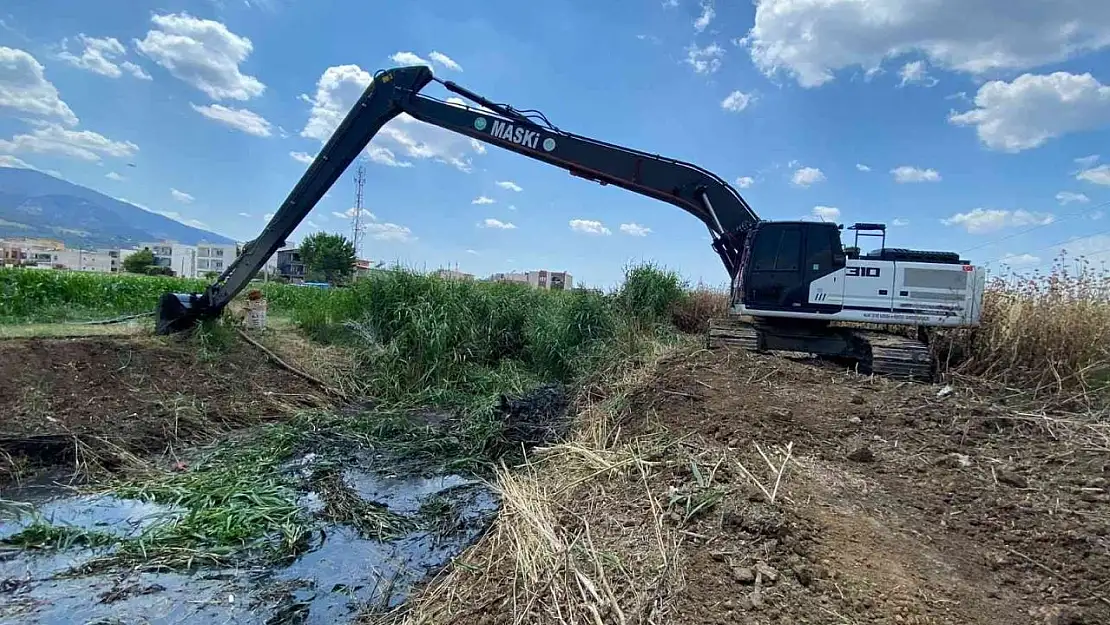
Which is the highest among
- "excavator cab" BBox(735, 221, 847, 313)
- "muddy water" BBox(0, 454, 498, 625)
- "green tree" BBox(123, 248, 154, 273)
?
"green tree" BBox(123, 248, 154, 273)

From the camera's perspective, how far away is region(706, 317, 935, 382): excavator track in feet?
19.5

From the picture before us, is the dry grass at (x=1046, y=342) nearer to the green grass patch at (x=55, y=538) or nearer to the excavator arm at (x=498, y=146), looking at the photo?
the excavator arm at (x=498, y=146)

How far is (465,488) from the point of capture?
17.2ft

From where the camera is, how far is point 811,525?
2.80 meters

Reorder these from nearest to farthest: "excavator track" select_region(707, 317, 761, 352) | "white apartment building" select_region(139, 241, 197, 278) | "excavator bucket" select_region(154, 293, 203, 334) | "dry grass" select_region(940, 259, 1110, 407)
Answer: "dry grass" select_region(940, 259, 1110, 407)
"excavator track" select_region(707, 317, 761, 352)
"excavator bucket" select_region(154, 293, 203, 334)
"white apartment building" select_region(139, 241, 197, 278)

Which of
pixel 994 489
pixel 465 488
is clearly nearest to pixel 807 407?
pixel 994 489

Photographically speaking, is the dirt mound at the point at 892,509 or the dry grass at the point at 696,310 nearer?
the dirt mound at the point at 892,509

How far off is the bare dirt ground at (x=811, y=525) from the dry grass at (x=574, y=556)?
0.01 meters

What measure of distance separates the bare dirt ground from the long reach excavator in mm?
1912

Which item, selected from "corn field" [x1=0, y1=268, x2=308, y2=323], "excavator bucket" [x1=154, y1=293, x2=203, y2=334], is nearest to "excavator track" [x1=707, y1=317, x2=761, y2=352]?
"excavator bucket" [x1=154, y1=293, x2=203, y2=334]

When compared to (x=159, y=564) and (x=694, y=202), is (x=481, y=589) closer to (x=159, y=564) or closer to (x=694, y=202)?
(x=159, y=564)

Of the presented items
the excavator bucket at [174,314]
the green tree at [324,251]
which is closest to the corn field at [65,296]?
the excavator bucket at [174,314]

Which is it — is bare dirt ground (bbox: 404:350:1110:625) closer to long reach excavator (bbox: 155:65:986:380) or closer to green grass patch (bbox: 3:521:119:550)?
long reach excavator (bbox: 155:65:986:380)

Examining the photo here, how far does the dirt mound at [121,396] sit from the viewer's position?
17.8 ft
